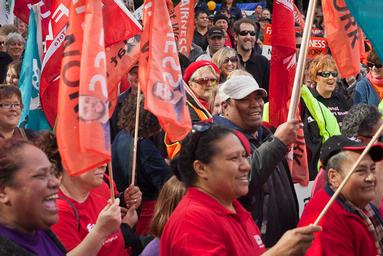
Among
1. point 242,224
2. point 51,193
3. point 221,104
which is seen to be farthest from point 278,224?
point 51,193

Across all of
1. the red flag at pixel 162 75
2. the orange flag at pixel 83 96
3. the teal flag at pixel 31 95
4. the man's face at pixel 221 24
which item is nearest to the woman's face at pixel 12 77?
the teal flag at pixel 31 95

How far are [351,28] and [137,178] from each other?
1845mm

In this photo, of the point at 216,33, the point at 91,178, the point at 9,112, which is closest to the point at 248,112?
the point at 91,178

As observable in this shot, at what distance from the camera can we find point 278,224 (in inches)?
232

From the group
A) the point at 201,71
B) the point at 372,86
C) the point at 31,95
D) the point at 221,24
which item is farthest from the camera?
the point at 221,24

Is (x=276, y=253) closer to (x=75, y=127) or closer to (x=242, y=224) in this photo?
(x=242, y=224)

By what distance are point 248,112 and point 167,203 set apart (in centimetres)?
94

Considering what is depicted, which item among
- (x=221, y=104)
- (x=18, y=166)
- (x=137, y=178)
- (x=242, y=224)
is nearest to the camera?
(x=18, y=166)

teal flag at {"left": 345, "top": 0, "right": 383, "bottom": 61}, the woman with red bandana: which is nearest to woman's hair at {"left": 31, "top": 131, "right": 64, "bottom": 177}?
teal flag at {"left": 345, "top": 0, "right": 383, "bottom": 61}

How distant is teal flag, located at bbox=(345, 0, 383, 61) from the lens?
4.98m

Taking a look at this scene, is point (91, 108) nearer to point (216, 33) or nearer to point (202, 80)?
point (202, 80)

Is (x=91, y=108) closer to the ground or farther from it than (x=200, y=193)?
farther from it

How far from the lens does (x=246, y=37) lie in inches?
460

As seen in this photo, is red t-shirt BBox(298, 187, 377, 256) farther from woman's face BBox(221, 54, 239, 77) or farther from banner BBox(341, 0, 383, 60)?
woman's face BBox(221, 54, 239, 77)
